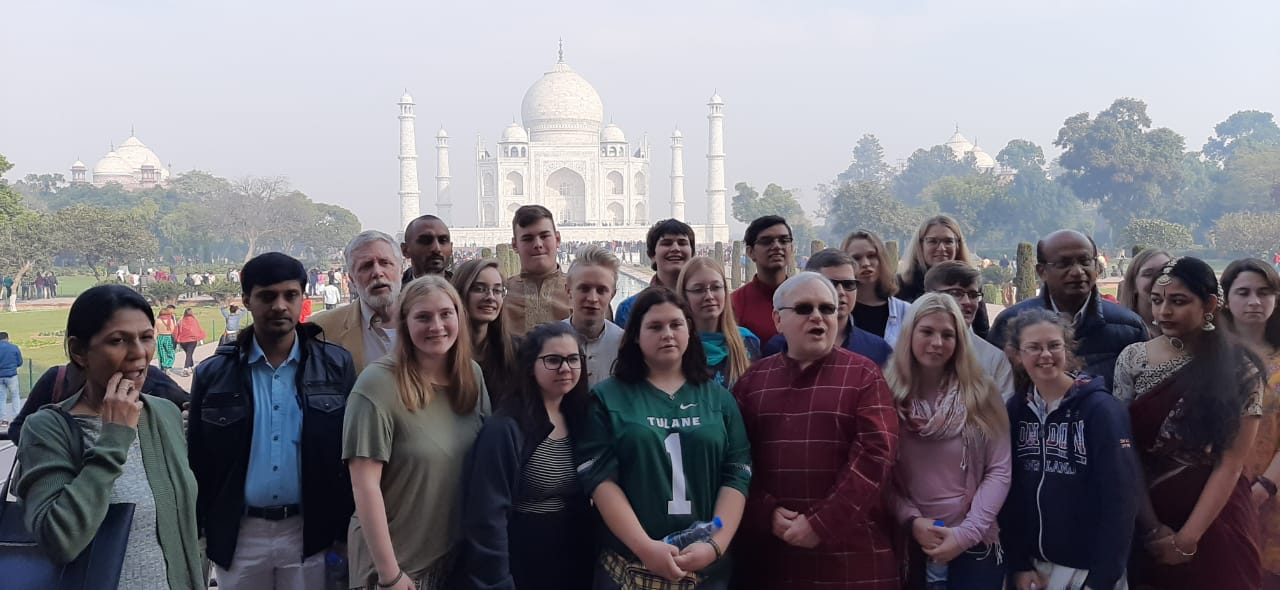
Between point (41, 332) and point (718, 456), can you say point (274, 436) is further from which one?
point (41, 332)

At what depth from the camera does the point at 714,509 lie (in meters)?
2.21

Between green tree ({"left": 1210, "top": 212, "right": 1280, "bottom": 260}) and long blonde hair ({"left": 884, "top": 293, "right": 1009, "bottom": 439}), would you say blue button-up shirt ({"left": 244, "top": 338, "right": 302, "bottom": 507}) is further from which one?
green tree ({"left": 1210, "top": 212, "right": 1280, "bottom": 260})

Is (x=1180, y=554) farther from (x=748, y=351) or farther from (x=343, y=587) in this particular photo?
(x=343, y=587)

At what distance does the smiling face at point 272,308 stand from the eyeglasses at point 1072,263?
6.64ft

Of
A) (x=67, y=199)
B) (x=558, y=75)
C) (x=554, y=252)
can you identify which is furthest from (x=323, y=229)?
(x=554, y=252)

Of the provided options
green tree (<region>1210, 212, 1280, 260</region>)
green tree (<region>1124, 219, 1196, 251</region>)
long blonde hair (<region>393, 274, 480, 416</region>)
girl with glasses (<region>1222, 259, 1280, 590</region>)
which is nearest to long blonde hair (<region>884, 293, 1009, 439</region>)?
girl with glasses (<region>1222, 259, 1280, 590</region>)

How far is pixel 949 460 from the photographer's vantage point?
233 cm

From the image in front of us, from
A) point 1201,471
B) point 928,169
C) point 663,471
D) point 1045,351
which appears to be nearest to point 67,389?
point 663,471

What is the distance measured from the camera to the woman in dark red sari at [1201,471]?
2336mm

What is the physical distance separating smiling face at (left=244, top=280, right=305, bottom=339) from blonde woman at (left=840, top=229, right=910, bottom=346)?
64.9 inches

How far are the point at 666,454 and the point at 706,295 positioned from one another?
56 cm

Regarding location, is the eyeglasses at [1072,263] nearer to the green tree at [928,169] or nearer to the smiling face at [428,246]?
the smiling face at [428,246]

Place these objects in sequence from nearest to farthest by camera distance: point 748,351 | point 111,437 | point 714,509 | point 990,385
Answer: point 111,437 < point 714,509 < point 990,385 < point 748,351

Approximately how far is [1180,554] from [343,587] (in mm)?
1865
